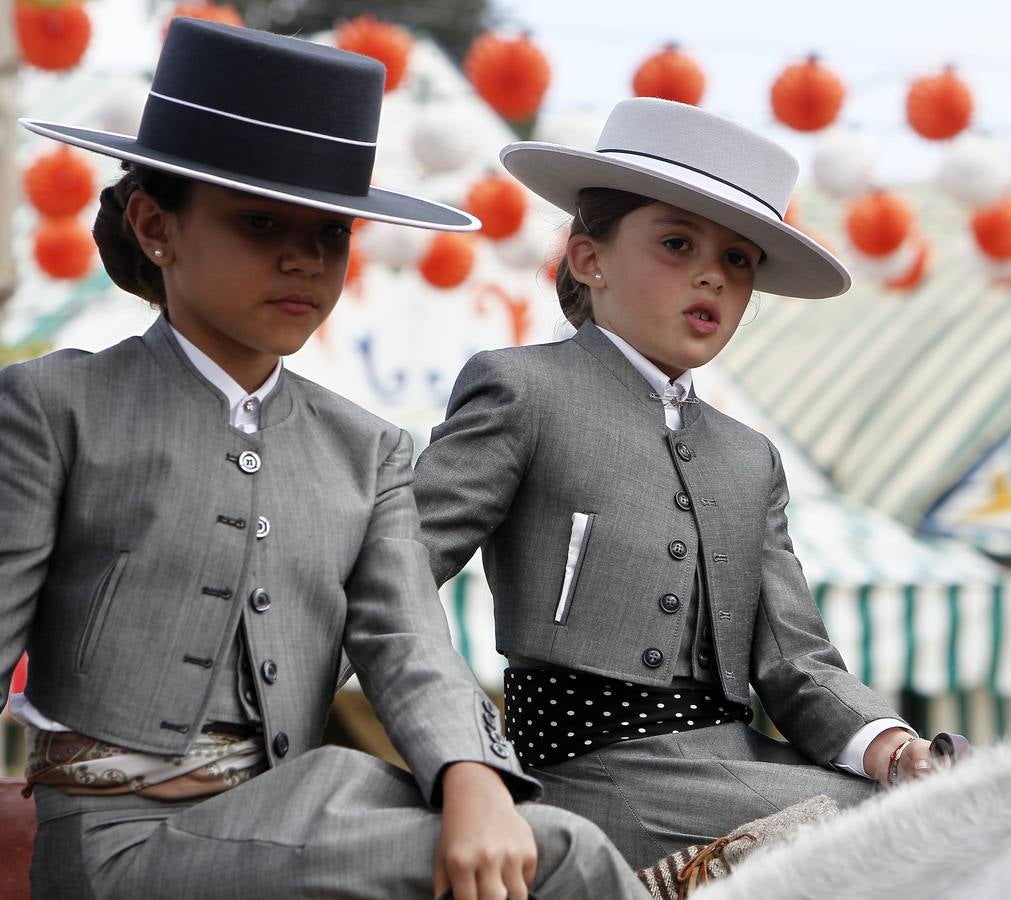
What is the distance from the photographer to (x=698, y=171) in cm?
243

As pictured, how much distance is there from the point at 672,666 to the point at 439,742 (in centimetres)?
67

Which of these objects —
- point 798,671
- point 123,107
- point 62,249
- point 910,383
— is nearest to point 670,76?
point 123,107

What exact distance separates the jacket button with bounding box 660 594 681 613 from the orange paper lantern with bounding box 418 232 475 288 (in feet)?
14.5

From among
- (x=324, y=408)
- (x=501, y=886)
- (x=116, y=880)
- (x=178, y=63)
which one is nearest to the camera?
(x=501, y=886)

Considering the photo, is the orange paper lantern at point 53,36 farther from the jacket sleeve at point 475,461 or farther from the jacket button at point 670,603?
the jacket button at point 670,603

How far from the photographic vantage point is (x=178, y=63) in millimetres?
1908

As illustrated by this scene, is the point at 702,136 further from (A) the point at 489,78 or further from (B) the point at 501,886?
(A) the point at 489,78

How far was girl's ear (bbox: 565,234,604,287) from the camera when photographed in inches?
99.4

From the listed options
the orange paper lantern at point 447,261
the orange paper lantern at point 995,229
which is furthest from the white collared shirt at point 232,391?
the orange paper lantern at point 995,229

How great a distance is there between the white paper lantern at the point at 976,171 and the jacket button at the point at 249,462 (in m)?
5.74

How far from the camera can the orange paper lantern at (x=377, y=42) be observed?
22.5 feet

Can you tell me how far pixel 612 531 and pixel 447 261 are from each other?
14.6 ft

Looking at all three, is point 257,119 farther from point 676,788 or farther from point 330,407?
point 676,788

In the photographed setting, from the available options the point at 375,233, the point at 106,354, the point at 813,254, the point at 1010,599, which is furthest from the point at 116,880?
the point at 1010,599
